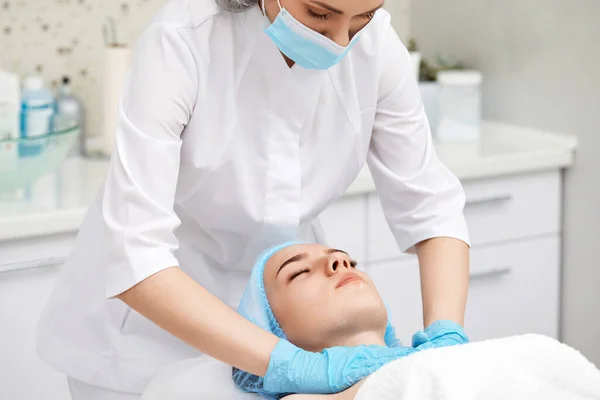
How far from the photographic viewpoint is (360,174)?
246 centimetres

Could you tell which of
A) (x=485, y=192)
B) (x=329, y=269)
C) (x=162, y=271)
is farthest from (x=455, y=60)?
(x=162, y=271)

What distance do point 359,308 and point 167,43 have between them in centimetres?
51

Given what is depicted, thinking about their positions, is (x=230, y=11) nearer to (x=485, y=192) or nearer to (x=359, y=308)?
(x=359, y=308)

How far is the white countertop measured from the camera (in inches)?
83.3

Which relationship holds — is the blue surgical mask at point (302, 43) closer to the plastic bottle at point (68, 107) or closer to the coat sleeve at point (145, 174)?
the coat sleeve at point (145, 174)

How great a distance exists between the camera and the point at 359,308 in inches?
58.7

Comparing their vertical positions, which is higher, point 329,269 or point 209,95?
point 209,95

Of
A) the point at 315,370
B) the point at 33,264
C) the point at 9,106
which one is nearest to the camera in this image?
the point at 315,370

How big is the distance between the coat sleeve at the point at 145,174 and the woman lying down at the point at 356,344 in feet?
0.73

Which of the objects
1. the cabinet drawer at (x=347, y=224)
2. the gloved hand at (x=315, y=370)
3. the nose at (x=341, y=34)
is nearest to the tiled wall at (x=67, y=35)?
the cabinet drawer at (x=347, y=224)

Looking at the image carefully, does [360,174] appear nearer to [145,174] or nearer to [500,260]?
[500,260]

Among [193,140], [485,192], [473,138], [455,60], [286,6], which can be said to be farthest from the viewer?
[455,60]

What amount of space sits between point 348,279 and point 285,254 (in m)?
0.11

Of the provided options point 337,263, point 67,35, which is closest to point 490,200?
point 337,263
